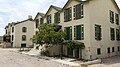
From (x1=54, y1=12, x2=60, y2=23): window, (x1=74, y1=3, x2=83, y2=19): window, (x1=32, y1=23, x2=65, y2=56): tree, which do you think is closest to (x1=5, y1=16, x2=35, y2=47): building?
(x1=54, y1=12, x2=60, y2=23): window

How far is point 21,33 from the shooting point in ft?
162

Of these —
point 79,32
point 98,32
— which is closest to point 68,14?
point 79,32

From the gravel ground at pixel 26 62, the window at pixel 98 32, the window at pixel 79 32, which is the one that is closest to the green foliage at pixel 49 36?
the window at pixel 79 32

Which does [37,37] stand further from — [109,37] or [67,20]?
[109,37]

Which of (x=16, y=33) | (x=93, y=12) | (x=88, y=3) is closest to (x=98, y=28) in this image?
(x=93, y=12)

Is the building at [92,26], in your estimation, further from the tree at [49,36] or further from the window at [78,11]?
the tree at [49,36]

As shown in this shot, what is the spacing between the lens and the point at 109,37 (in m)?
25.7

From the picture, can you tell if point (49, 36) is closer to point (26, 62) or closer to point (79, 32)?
point (79, 32)

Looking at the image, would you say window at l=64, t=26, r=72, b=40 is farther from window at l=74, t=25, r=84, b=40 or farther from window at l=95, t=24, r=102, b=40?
window at l=95, t=24, r=102, b=40

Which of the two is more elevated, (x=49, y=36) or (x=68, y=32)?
(x=68, y=32)

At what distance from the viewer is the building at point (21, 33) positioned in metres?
48.6

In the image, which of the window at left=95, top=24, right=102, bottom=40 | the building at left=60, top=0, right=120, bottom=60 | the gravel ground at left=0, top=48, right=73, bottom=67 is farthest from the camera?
the window at left=95, top=24, right=102, bottom=40

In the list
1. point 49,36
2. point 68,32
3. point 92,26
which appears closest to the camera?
point 92,26

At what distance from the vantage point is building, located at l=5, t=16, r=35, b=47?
159 feet
